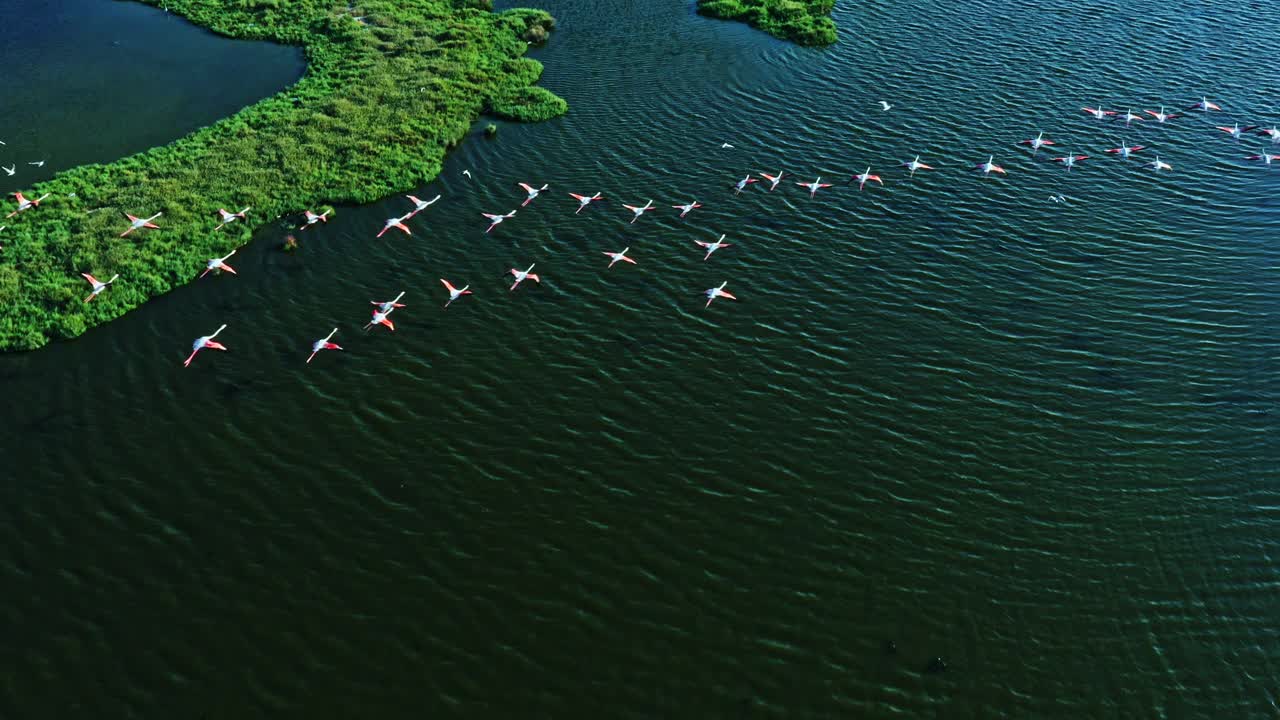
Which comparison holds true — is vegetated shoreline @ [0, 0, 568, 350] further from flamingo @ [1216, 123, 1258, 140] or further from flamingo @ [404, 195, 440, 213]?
flamingo @ [1216, 123, 1258, 140]

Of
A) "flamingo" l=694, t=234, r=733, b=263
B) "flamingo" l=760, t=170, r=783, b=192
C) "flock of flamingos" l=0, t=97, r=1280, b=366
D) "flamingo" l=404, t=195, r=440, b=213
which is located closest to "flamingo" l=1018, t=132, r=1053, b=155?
"flock of flamingos" l=0, t=97, r=1280, b=366

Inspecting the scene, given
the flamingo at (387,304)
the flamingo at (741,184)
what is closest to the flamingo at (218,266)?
the flamingo at (387,304)

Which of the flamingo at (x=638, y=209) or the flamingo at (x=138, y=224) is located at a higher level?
the flamingo at (x=638, y=209)

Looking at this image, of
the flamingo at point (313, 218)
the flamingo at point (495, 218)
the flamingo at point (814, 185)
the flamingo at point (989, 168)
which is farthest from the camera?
the flamingo at point (989, 168)

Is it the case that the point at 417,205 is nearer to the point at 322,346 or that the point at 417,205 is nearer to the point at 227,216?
the point at 227,216

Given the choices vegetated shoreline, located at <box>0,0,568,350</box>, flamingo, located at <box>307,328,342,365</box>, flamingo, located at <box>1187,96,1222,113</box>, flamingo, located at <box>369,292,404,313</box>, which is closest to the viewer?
flamingo, located at <box>307,328,342,365</box>

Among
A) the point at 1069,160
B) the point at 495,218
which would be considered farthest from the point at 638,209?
the point at 1069,160

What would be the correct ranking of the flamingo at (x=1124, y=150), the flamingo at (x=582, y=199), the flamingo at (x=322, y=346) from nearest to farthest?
the flamingo at (x=322, y=346), the flamingo at (x=582, y=199), the flamingo at (x=1124, y=150)

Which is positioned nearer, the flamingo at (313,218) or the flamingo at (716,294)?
the flamingo at (716,294)

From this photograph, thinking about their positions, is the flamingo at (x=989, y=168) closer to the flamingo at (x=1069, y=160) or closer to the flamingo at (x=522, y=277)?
the flamingo at (x=1069, y=160)
